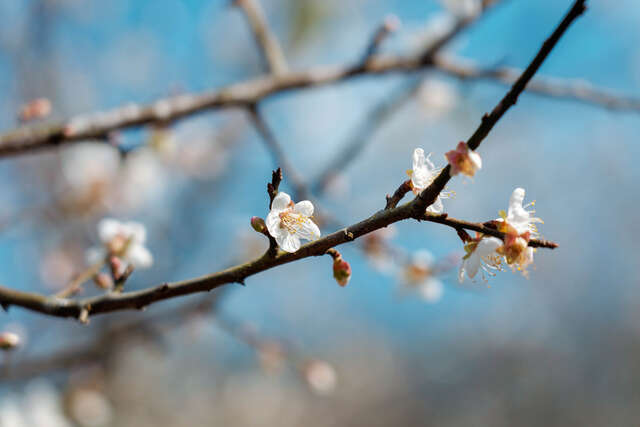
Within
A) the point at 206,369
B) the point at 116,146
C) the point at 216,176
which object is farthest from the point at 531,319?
the point at 116,146

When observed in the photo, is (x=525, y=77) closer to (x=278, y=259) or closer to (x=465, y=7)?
(x=278, y=259)

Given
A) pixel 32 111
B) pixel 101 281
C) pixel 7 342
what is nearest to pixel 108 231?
pixel 101 281

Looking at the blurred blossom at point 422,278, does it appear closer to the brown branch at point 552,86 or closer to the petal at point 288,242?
the brown branch at point 552,86

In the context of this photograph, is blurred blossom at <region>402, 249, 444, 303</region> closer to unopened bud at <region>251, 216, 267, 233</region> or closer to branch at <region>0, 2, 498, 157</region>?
branch at <region>0, 2, 498, 157</region>

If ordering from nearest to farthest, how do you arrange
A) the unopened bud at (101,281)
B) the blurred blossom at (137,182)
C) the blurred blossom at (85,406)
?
the unopened bud at (101,281) → the blurred blossom at (85,406) → the blurred blossom at (137,182)

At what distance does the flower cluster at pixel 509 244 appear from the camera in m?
0.82

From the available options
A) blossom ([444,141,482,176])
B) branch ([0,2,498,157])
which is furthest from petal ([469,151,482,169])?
branch ([0,2,498,157])

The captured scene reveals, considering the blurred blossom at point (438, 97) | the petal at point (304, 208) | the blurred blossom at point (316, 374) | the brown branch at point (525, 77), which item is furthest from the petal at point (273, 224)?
the blurred blossom at point (438, 97)

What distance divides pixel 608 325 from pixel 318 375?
26.9 ft

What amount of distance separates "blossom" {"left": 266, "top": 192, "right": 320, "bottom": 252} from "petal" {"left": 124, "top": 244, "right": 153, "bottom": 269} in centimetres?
52

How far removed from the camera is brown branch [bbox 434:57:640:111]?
5.74ft

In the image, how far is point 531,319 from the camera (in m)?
8.60

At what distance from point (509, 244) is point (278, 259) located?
0.38 meters

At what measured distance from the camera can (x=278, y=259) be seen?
0.76m
